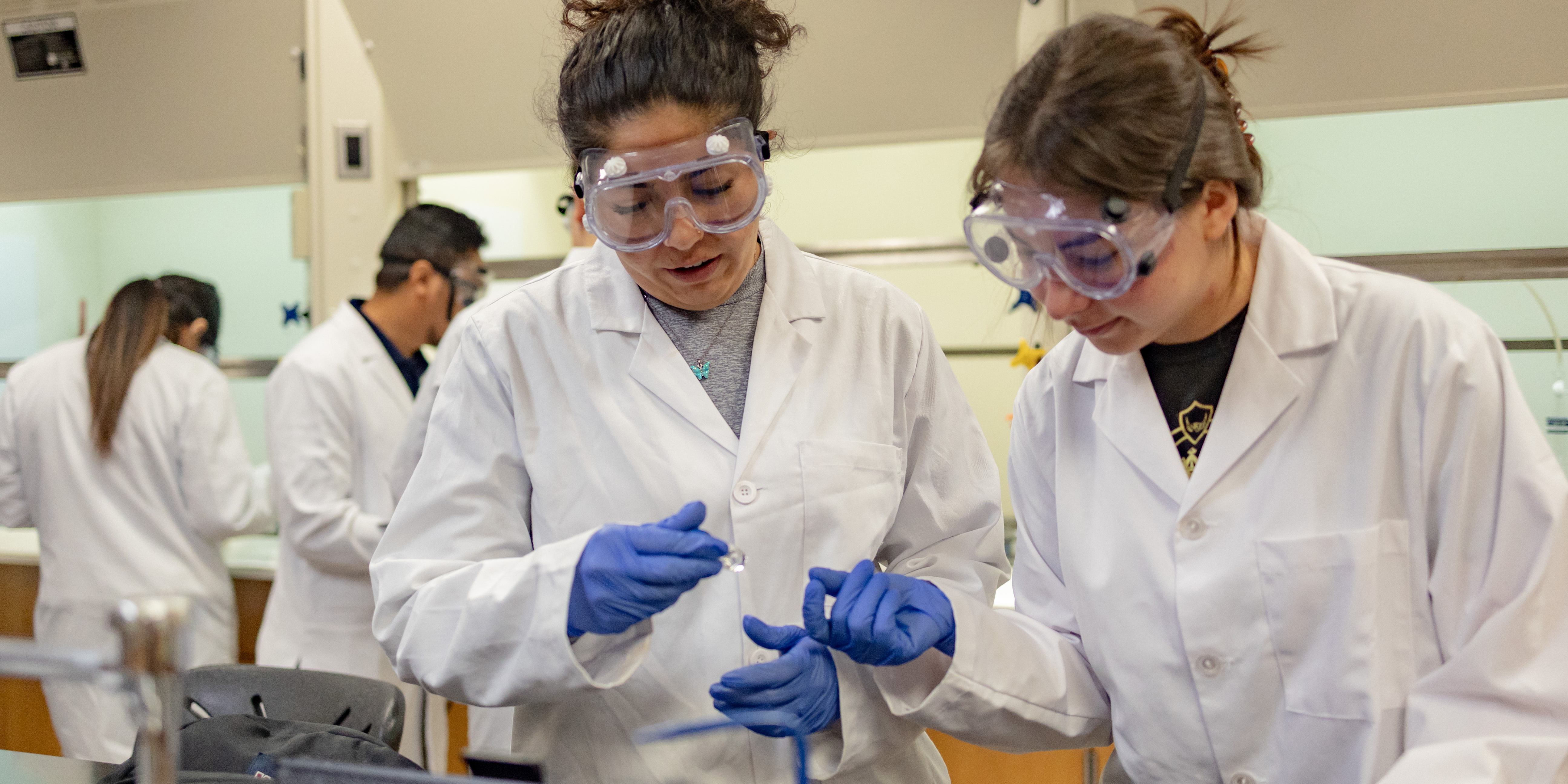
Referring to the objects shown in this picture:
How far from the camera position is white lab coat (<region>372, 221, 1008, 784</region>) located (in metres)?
1.27

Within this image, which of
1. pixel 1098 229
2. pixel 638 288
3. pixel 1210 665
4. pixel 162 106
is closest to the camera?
pixel 1098 229

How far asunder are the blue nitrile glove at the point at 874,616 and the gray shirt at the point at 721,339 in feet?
0.91

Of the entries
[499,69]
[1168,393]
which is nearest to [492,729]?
[1168,393]

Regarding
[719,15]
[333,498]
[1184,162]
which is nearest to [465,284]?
[333,498]

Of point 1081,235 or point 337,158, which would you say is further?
point 337,158

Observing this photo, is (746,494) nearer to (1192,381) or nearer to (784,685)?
(784,685)

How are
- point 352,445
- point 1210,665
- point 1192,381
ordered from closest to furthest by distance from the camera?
1. point 1210,665
2. point 1192,381
3. point 352,445

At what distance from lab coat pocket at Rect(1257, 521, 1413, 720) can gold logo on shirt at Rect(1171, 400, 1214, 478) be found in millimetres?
137

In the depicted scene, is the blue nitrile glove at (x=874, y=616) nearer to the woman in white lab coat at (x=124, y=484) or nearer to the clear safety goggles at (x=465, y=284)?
the clear safety goggles at (x=465, y=284)

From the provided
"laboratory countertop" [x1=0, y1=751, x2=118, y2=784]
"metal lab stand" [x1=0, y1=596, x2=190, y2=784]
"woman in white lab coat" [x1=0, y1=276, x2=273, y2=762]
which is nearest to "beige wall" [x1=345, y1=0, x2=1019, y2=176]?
"woman in white lab coat" [x1=0, y1=276, x2=273, y2=762]

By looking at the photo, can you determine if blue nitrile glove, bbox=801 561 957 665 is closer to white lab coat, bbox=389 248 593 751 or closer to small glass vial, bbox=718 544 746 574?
small glass vial, bbox=718 544 746 574

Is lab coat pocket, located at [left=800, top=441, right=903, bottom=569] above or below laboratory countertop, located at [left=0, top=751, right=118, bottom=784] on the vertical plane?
above

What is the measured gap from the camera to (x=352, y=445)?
2783mm

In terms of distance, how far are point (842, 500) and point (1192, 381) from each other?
0.42m
